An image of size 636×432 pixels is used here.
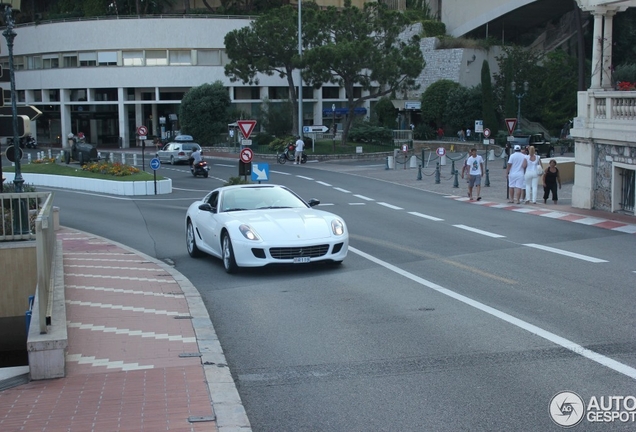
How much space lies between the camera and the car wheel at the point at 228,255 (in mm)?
12973

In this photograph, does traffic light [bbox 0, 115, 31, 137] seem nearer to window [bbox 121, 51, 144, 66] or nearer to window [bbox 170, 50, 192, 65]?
window [bbox 170, 50, 192, 65]

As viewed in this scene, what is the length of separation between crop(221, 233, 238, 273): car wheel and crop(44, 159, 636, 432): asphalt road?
6.6 inches

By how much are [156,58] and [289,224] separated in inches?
2500

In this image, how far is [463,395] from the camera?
Answer: 6.72 m

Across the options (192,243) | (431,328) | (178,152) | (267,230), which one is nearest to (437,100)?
(178,152)

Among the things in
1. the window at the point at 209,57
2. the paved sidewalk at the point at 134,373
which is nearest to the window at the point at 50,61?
the window at the point at 209,57

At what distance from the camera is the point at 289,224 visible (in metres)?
12.8

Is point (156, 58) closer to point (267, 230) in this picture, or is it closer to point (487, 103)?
point (487, 103)

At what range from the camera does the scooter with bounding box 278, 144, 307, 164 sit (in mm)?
51719

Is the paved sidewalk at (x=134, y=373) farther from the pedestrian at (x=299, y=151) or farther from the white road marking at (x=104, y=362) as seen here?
the pedestrian at (x=299, y=151)

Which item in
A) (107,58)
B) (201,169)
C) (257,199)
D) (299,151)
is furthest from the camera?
(107,58)

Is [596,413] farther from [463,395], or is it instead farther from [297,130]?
[297,130]

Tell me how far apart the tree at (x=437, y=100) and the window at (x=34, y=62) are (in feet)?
126

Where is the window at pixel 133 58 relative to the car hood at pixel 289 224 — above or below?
above
